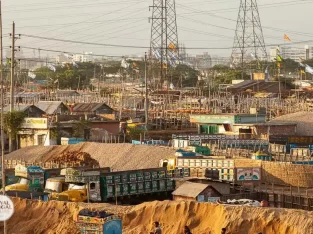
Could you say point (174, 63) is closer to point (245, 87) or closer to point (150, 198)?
point (245, 87)

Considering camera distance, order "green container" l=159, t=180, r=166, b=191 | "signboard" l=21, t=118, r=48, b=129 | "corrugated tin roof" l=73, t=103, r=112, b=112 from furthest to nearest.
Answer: "corrugated tin roof" l=73, t=103, r=112, b=112
"signboard" l=21, t=118, r=48, b=129
"green container" l=159, t=180, r=166, b=191

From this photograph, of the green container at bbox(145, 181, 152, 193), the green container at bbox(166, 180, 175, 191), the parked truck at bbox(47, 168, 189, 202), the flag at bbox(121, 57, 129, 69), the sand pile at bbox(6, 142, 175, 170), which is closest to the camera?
the parked truck at bbox(47, 168, 189, 202)

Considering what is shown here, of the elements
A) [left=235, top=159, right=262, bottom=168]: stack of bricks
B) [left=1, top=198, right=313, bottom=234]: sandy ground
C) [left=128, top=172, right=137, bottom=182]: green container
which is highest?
A: [left=235, top=159, right=262, bottom=168]: stack of bricks

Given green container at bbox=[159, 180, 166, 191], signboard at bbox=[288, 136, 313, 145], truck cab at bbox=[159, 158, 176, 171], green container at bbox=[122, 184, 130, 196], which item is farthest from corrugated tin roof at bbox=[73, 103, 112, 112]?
green container at bbox=[122, 184, 130, 196]

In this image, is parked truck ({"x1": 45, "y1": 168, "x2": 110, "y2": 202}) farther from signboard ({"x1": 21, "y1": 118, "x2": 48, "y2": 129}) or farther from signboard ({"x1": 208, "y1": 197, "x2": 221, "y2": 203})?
signboard ({"x1": 21, "y1": 118, "x2": 48, "y2": 129})

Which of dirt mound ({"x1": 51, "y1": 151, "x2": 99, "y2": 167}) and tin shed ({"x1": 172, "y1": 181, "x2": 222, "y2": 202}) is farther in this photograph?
dirt mound ({"x1": 51, "y1": 151, "x2": 99, "y2": 167})

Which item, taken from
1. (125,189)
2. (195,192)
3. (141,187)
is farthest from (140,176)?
(195,192)
